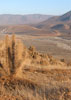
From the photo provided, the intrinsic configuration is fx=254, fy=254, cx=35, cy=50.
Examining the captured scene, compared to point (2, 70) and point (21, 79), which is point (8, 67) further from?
point (21, 79)

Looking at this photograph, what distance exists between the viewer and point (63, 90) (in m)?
7.12

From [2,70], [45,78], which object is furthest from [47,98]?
[2,70]

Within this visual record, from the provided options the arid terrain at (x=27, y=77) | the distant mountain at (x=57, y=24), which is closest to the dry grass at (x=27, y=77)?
the arid terrain at (x=27, y=77)

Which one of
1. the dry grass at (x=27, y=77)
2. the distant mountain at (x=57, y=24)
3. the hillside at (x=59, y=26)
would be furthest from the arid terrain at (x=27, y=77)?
the distant mountain at (x=57, y=24)

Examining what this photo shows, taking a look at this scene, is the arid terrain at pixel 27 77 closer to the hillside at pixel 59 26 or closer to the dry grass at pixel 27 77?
the dry grass at pixel 27 77

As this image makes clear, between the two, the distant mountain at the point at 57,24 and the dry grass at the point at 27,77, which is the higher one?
the distant mountain at the point at 57,24

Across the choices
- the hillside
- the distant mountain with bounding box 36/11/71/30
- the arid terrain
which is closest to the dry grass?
the arid terrain

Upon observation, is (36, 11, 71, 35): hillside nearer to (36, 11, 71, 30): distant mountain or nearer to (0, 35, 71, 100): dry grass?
(36, 11, 71, 30): distant mountain

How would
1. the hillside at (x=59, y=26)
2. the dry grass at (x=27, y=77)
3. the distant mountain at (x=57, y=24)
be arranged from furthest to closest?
1. the distant mountain at (x=57, y=24)
2. the hillside at (x=59, y=26)
3. the dry grass at (x=27, y=77)

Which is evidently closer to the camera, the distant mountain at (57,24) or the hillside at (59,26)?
the hillside at (59,26)

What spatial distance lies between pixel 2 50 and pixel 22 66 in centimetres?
92

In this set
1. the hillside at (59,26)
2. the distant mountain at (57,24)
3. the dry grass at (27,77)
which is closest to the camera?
the dry grass at (27,77)

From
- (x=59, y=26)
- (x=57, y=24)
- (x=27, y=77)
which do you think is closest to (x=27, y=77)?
(x=27, y=77)

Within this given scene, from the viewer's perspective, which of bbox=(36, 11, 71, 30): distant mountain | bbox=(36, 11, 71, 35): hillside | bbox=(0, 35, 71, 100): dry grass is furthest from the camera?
bbox=(36, 11, 71, 30): distant mountain
